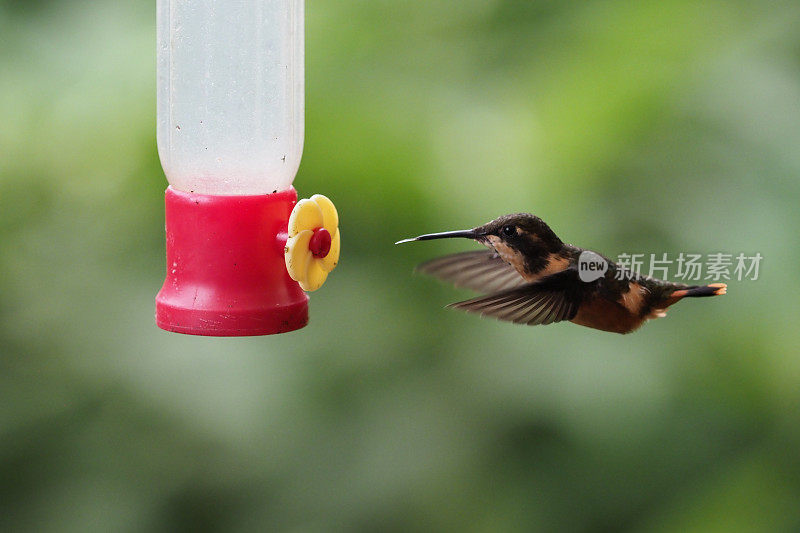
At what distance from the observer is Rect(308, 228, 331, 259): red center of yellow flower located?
211cm

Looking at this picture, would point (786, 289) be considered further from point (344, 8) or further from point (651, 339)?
point (344, 8)

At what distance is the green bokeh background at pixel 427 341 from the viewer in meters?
3.38

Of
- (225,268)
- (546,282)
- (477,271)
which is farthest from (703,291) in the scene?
(225,268)

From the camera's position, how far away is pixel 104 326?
3.42 metres

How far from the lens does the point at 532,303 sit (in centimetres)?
192

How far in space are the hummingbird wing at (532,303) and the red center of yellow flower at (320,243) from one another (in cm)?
40

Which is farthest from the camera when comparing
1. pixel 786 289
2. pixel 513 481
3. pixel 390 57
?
pixel 390 57

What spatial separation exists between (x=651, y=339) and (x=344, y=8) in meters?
1.66

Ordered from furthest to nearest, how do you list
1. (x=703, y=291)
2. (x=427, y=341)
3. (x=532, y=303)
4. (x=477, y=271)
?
(x=427, y=341) → (x=477, y=271) → (x=703, y=291) → (x=532, y=303)

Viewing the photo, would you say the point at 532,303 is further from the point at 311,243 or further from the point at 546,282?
the point at 311,243

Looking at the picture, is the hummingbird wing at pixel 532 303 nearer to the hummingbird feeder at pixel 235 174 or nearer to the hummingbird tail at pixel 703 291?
the hummingbird tail at pixel 703 291

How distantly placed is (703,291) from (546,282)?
0.37 m

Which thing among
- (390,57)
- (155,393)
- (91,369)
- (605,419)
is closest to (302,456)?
(155,393)

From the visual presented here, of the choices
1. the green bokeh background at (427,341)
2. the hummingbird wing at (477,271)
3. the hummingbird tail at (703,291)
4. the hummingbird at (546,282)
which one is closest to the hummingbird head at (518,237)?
the hummingbird at (546,282)
